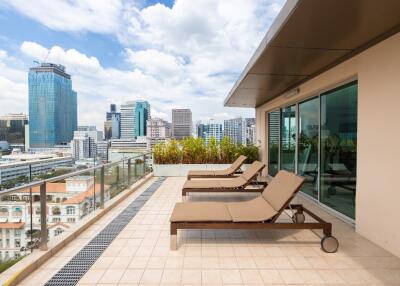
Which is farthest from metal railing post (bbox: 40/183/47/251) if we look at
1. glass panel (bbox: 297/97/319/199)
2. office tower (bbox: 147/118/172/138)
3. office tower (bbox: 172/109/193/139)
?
office tower (bbox: 172/109/193/139)

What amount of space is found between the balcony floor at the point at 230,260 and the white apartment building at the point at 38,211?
314 mm

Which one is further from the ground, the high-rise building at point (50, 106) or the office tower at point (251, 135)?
the high-rise building at point (50, 106)

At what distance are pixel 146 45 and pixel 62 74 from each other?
33147 millimetres

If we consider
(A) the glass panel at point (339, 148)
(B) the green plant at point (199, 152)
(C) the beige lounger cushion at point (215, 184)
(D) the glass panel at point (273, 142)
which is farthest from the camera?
(B) the green plant at point (199, 152)

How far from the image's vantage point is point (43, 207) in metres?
3.16

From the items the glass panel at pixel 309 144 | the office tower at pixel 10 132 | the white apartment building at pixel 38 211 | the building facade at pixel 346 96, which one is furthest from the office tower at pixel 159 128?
the white apartment building at pixel 38 211

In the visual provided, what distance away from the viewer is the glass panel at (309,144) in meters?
5.86

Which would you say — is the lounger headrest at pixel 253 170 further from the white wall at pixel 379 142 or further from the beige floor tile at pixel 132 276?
the beige floor tile at pixel 132 276

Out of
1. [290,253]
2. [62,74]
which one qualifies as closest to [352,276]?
[290,253]

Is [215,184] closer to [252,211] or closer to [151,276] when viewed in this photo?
[252,211]

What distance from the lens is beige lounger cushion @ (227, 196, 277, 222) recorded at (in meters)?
3.48

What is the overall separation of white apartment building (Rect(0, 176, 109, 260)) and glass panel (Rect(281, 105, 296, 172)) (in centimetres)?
530

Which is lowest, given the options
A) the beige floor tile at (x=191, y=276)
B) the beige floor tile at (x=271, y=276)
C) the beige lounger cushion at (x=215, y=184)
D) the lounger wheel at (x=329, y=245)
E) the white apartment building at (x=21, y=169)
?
the beige floor tile at (x=271, y=276)

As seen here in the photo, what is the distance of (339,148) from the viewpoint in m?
4.82
